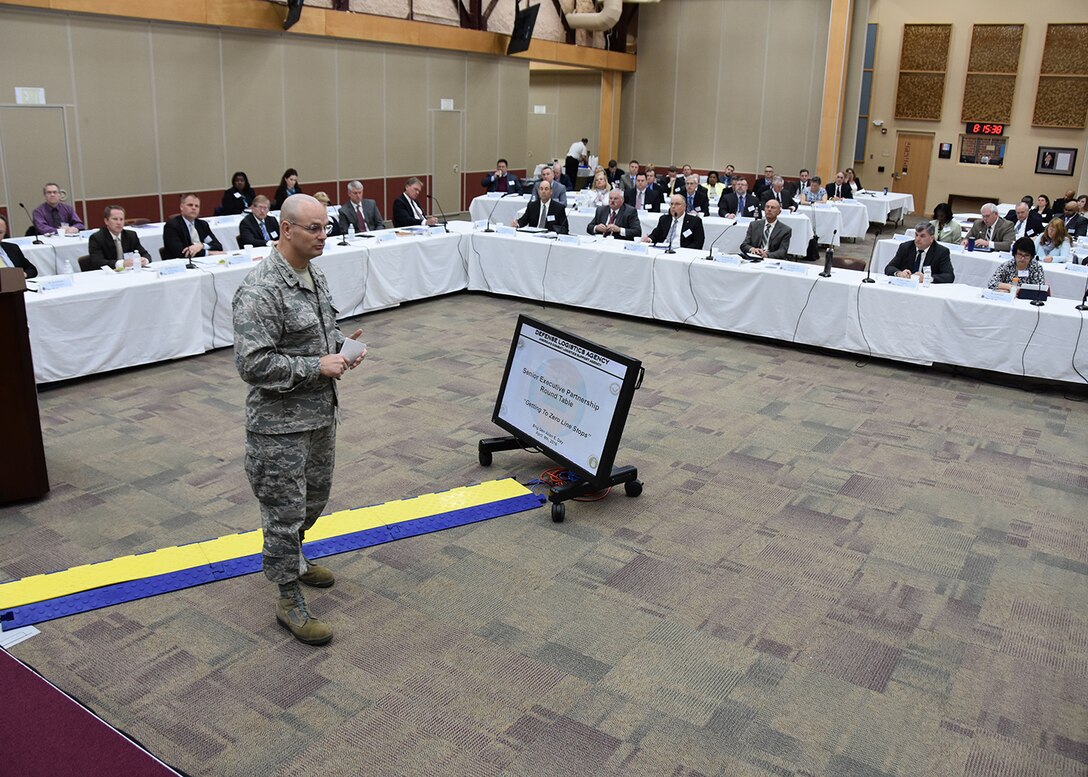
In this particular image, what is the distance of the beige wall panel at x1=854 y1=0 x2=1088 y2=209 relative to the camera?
1819 centimetres

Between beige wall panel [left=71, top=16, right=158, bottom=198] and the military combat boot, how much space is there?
9.57 m

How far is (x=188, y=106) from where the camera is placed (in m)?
12.3

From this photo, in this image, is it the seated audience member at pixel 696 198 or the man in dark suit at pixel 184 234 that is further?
the seated audience member at pixel 696 198

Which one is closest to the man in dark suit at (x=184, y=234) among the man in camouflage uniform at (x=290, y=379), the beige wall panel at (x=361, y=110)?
the man in camouflage uniform at (x=290, y=379)

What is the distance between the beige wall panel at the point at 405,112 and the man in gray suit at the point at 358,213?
17.9 ft

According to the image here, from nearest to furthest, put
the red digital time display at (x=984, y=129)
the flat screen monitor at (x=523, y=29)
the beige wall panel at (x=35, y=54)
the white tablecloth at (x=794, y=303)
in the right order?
the white tablecloth at (x=794, y=303)
the beige wall panel at (x=35, y=54)
the flat screen monitor at (x=523, y=29)
the red digital time display at (x=984, y=129)

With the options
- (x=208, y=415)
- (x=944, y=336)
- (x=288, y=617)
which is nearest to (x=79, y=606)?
(x=288, y=617)

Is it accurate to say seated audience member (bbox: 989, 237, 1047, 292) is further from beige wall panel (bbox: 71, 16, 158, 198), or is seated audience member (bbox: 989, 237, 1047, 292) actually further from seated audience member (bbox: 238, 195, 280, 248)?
beige wall panel (bbox: 71, 16, 158, 198)

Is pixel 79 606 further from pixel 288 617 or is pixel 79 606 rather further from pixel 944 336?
pixel 944 336

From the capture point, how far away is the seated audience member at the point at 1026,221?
37.2 ft

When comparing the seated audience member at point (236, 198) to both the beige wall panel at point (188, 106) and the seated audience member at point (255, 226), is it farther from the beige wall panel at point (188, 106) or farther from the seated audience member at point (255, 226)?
the seated audience member at point (255, 226)

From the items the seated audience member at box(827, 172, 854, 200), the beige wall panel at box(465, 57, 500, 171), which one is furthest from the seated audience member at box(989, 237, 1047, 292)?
the beige wall panel at box(465, 57, 500, 171)

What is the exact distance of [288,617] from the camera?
147 inches

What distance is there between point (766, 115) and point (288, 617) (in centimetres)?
1845
